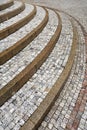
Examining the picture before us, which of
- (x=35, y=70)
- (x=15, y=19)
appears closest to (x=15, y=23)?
(x=15, y=19)

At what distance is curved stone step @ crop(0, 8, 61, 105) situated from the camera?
13.7 feet

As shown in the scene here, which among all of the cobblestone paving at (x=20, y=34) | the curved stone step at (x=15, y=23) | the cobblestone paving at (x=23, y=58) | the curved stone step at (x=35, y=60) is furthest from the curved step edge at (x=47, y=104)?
the curved stone step at (x=15, y=23)

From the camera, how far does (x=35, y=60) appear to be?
17.0 ft

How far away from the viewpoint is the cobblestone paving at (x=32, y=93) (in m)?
3.75

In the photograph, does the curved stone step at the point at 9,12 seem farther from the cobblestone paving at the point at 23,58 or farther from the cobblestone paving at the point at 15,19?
the cobblestone paving at the point at 23,58

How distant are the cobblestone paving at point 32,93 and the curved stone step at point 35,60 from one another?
4.7 inches

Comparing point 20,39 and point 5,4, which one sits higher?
point 5,4

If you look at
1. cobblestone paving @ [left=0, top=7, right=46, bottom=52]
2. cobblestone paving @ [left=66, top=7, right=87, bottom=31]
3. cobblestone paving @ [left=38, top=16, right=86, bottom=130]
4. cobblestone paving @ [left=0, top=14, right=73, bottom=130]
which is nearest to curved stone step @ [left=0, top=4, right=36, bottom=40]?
cobblestone paving @ [left=0, top=7, right=46, bottom=52]

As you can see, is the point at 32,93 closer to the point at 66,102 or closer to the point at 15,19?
the point at 66,102

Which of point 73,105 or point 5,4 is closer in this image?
point 73,105

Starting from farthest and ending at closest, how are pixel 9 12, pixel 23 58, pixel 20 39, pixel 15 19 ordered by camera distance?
pixel 9 12 < pixel 15 19 < pixel 20 39 < pixel 23 58

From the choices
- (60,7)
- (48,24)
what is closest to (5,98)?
(48,24)

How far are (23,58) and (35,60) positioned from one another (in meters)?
0.38

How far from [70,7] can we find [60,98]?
9.64 metres
